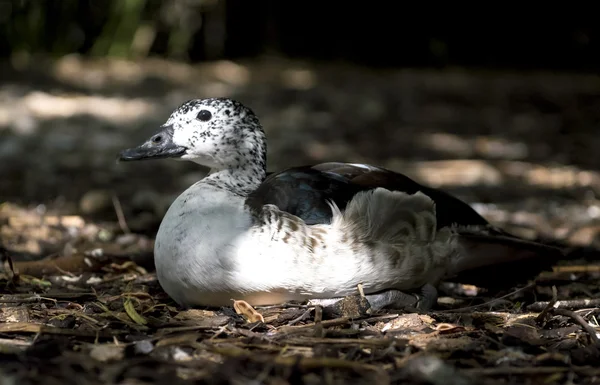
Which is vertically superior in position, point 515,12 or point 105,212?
point 515,12

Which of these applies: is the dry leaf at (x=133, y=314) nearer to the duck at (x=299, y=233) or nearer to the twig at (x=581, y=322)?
the duck at (x=299, y=233)

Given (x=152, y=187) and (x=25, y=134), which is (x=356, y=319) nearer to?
(x=152, y=187)

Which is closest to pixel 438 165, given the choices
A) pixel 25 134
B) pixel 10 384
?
pixel 25 134

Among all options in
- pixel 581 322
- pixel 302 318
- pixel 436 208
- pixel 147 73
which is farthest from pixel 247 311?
pixel 147 73

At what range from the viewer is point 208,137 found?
11.5 feet

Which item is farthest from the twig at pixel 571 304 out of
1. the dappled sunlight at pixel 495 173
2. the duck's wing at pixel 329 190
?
the dappled sunlight at pixel 495 173

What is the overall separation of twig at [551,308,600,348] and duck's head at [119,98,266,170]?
1.30m

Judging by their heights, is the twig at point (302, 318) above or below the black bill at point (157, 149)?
below

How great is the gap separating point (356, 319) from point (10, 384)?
1.22 meters

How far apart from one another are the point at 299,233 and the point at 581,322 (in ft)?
3.26

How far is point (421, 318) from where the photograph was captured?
313cm

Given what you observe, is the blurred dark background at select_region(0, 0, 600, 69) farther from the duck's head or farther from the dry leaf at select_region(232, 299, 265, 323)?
the dry leaf at select_region(232, 299, 265, 323)

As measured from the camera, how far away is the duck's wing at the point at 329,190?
3293mm

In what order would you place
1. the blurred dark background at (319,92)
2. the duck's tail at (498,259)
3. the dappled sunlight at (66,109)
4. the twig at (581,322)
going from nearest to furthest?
the twig at (581,322), the duck's tail at (498,259), the blurred dark background at (319,92), the dappled sunlight at (66,109)
